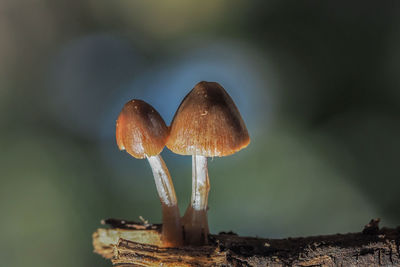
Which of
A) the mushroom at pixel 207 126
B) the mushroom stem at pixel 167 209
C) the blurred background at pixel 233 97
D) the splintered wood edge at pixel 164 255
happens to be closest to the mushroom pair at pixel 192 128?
the mushroom at pixel 207 126

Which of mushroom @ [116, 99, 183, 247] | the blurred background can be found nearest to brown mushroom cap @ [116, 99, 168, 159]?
mushroom @ [116, 99, 183, 247]

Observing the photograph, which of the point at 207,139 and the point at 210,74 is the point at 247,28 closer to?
the point at 210,74

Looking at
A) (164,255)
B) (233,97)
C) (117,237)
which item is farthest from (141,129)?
(233,97)

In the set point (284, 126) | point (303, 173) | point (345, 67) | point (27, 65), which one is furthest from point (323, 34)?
point (27, 65)

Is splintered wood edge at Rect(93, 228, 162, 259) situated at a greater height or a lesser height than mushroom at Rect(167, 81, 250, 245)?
lesser

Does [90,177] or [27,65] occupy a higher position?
[27,65]

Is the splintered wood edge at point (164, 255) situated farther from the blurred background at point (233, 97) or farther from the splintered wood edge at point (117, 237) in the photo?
the blurred background at point (233, 97)

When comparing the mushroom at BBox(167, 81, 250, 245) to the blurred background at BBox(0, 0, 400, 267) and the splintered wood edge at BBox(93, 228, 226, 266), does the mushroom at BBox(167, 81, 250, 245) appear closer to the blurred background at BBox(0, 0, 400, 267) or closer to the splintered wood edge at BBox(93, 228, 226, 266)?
the splintered wood edge at BBox(93, 228, 226, 266)
